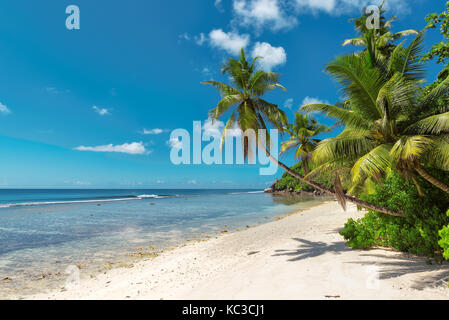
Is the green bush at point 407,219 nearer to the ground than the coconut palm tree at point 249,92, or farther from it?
nearer to the ground

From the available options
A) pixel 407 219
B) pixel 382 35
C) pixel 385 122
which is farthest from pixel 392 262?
pixel 382 35

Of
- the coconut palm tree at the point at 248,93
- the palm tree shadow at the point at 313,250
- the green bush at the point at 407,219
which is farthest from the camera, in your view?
the coconut palm tree at the point at 248,93

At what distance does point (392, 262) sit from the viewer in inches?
267

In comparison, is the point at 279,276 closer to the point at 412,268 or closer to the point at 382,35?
the point at 412,268

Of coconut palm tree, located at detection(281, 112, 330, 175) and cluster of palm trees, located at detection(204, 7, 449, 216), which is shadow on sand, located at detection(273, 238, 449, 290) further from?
coconut palm tree, located at detection(281, 112, 330, 175)

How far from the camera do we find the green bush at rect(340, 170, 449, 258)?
6391mm

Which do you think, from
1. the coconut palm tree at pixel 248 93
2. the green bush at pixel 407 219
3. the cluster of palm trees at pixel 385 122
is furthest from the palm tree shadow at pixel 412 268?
the coconut palm tree at pixel 248 93

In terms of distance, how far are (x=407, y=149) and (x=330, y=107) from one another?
284 centimetres

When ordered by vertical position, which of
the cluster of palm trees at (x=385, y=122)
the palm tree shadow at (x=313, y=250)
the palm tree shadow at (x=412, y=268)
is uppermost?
the cluster of palm trees at (x=385, y=122)

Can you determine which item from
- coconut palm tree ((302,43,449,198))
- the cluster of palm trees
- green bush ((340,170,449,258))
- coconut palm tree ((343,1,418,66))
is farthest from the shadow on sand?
coconut palm tree ((343,1,418,66))

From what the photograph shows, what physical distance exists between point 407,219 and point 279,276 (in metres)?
4.15

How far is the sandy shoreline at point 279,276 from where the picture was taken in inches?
204

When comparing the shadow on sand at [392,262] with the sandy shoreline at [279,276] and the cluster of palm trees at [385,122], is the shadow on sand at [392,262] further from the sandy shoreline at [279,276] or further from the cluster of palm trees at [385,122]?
the cluster of palm trees at [385,122]

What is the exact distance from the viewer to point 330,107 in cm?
759
